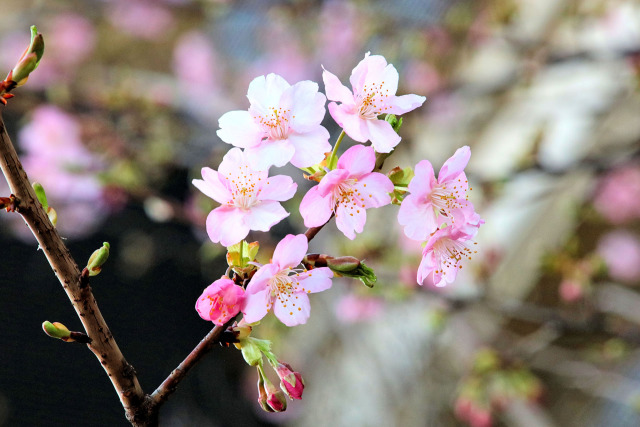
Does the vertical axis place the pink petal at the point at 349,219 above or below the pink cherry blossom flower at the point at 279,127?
below

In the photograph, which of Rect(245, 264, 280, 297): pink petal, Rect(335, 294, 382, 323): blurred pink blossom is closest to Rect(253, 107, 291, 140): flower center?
Rect(245, 264, 280, 297): pink petal

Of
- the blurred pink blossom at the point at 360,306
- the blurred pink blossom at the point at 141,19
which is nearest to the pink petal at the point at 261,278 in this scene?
the blurred pink blossom at the point at 360,306

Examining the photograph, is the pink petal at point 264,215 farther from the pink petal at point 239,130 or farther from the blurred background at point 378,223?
the blurred background at point 378,223

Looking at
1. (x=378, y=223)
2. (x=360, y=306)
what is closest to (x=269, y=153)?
(x=360, y=306)

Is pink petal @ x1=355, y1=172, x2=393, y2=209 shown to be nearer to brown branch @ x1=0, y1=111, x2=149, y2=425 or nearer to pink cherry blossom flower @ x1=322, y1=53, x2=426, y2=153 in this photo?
pink cherry blossom flower @ x1=322, y1=53, x2=426, y2=153

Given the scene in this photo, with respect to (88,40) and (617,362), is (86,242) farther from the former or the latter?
(617,362)

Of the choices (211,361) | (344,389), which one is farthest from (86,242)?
(344,389)

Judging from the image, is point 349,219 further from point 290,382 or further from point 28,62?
point 28,62
